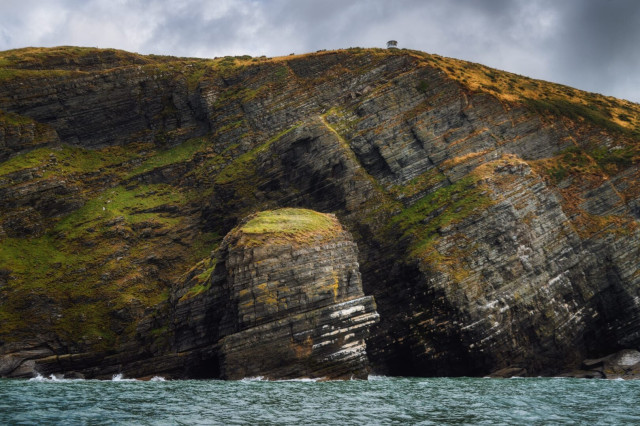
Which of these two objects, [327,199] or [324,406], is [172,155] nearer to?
[327,199]

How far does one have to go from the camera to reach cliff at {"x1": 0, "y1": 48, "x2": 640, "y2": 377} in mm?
58406

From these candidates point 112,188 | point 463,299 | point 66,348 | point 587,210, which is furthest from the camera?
point 112,188

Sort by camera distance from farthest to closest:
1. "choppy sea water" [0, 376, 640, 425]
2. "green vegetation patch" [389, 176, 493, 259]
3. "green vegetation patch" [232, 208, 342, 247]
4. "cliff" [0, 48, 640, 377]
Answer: "green vegetation patch" [389, 176, 493, 259]
"cliff" [0, 48, 640, 377]
"green vegetation patch" [232, 208, 342, 247]
"choppy sea water" [0, 376, 640, 425]

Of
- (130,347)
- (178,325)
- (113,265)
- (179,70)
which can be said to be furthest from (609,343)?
(179,70)

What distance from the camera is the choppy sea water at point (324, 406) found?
22.9 m

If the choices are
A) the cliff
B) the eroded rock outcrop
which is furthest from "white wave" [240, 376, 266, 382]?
the cliff

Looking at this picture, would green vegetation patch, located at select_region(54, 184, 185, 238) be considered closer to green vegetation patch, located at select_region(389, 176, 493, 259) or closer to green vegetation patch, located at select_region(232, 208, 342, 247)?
green vegetation patch, located at select_region(232, 208, 342, 247)

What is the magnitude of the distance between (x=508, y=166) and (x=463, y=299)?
837 inches

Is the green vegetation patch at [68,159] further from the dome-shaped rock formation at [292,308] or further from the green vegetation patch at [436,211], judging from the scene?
the green vegetation patch at [436,211]

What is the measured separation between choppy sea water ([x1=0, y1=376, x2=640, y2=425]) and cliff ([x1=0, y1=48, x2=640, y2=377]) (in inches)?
750

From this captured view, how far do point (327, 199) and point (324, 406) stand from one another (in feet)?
155

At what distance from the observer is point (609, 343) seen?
2349 inches

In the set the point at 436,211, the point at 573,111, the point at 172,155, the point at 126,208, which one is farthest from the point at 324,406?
the point at 172,155

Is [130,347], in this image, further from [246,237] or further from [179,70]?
[179,70]
